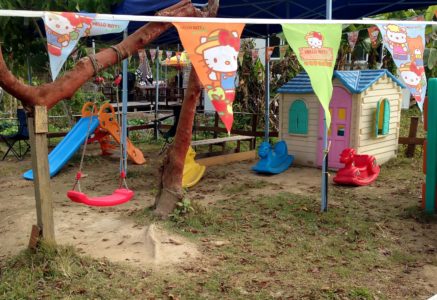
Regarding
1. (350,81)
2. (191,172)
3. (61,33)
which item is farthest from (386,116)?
(61,33)

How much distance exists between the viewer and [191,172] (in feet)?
23.8

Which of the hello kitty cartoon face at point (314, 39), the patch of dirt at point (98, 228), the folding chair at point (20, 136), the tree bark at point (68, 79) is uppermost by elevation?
the hello kitty cartoon face at point (314, 39)

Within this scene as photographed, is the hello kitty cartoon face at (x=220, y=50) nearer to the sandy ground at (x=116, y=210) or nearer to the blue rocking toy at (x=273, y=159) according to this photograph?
the sandy ground at (x=116, y=210)

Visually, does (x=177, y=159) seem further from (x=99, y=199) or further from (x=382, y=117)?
(x=382, y=117)

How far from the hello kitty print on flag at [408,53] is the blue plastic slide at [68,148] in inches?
214

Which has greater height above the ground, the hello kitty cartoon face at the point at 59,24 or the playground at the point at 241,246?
the hello kitty cartoon face at the point at 59,24

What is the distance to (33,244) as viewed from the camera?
12.4 ft

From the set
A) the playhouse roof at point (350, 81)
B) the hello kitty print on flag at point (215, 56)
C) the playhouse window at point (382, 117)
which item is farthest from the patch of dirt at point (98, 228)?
the playhouse window at point (382, 117)

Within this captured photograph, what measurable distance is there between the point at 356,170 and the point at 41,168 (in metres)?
4.62

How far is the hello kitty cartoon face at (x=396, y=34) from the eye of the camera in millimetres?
4188

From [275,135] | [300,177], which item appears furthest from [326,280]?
[275,135]

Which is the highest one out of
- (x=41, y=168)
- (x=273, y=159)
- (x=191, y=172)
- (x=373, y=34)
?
(x=373, y=34)

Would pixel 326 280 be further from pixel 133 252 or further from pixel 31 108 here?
pixel 31 108

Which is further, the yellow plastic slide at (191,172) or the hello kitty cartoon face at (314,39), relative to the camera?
the yellow plastic slide at (191,172)
